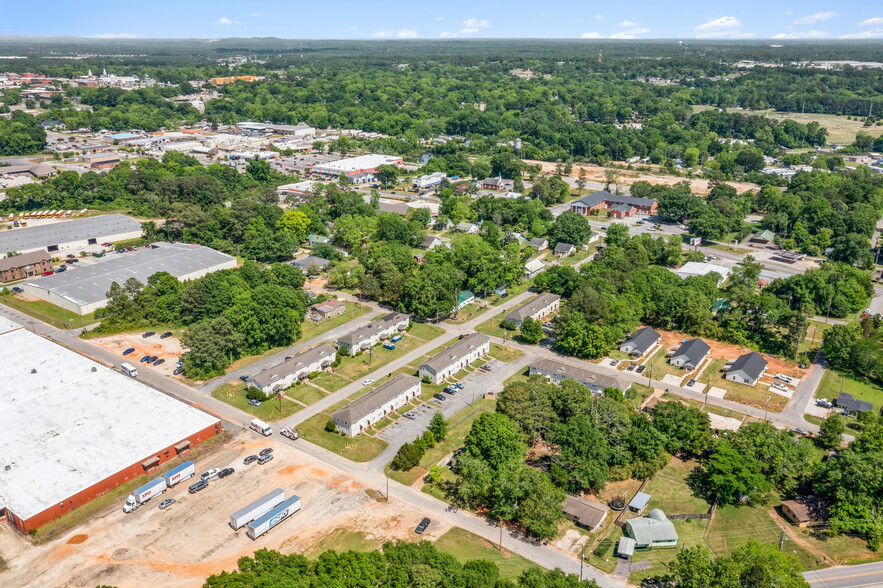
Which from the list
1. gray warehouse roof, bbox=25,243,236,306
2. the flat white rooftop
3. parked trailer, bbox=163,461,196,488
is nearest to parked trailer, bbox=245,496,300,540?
parked trailer, bbox=163,461,196,488

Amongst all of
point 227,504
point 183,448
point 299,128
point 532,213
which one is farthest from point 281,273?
point 299,128

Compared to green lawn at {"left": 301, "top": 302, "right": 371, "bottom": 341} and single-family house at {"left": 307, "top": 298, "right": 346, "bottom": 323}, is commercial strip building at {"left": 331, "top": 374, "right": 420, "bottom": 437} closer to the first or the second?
green lawn at {"left": 301, "top": 302, "right": 371, "bottom": 341}

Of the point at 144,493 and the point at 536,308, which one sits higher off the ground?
the point at 536,308

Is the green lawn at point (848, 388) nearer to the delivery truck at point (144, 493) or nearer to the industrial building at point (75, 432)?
the industrial building at point (75, 432)

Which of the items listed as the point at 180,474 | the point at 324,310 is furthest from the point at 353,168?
the point at 180,474

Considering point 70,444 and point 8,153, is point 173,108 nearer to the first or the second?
point 8,153

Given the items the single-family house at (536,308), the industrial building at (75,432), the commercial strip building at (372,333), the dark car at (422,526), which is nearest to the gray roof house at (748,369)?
the single-family house at (536,308)

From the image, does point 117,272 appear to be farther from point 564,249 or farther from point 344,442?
point 564,249
